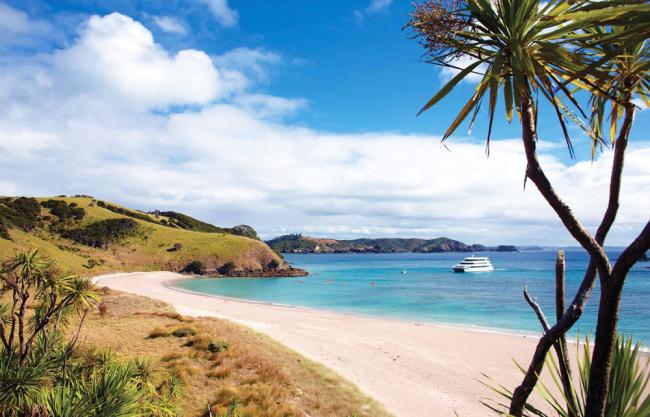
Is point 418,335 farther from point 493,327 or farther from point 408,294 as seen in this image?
point 408,294

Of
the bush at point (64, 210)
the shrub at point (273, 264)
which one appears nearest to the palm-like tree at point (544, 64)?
the shrub at point (273, 264)

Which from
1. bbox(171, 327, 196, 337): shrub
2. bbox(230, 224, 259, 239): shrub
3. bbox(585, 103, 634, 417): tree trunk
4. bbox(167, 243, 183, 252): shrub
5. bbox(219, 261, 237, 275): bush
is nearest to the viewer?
bbox(585, 103, 634, 417): tree trunk

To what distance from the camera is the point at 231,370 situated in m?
13.8

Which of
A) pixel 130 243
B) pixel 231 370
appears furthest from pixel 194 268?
pixel 231 370

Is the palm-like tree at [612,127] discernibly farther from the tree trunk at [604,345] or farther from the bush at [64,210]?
the bush at [64,210]

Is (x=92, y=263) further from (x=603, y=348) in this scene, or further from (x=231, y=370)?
(x=603, y=348)

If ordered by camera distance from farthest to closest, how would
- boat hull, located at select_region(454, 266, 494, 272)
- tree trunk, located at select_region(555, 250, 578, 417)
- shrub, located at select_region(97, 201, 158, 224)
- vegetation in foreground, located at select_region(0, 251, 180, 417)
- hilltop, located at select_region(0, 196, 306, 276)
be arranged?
shrub, located at select_region(97, 201, 158, 224), boat hull, located at select_region(454, 266, 494, 272), hilltop, located at select_region(0, 196, 306, 276), vegetation in foreground, located at select_region(0, 251, 180, 417), tree trunk, located at select_region(555, 250, 578, 417)

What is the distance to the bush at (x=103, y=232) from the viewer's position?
8681 centimetres

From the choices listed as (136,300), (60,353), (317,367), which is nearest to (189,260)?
(136,300)

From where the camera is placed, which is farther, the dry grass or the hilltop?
the hilltop

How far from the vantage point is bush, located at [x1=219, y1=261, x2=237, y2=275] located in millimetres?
94000

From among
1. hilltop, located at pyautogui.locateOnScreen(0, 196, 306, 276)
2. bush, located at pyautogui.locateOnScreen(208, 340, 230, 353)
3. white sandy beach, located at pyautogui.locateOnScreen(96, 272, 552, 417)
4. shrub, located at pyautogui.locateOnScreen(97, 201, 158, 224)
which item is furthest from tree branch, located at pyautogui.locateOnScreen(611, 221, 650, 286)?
shrub, located at pyautogui.locateOnScreen(97, 201, 158, 224)

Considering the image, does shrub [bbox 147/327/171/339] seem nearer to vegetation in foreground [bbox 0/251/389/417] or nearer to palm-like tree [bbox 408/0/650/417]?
vegetation in foreground [bbox 0/251/389/417]

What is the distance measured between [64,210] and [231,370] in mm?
102368
